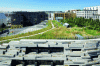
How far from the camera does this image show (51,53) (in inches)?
595

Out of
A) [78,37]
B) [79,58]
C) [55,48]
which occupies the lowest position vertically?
[79,58]

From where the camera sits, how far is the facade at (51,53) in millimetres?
13867

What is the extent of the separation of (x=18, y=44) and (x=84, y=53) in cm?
919

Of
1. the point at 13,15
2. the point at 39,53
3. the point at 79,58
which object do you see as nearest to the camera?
the point at 79,58

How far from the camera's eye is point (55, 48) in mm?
15414

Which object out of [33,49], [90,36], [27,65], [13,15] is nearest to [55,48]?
[33,49]

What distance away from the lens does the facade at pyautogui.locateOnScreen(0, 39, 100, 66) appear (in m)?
13.9

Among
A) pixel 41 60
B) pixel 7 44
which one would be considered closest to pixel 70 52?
pixel 41 60

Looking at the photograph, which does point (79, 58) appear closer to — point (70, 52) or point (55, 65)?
point (70, 52)

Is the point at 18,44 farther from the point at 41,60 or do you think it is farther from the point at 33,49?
the point at 41,60

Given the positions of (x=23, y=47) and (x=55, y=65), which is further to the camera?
(x=23, y=47)

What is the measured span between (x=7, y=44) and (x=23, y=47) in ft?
9.19

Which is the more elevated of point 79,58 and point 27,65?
point 79,58

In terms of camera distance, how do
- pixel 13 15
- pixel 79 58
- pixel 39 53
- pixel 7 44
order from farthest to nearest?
pixel 13 15 < pixel 7 44 < pixel 39 53 < pixel 79 58
